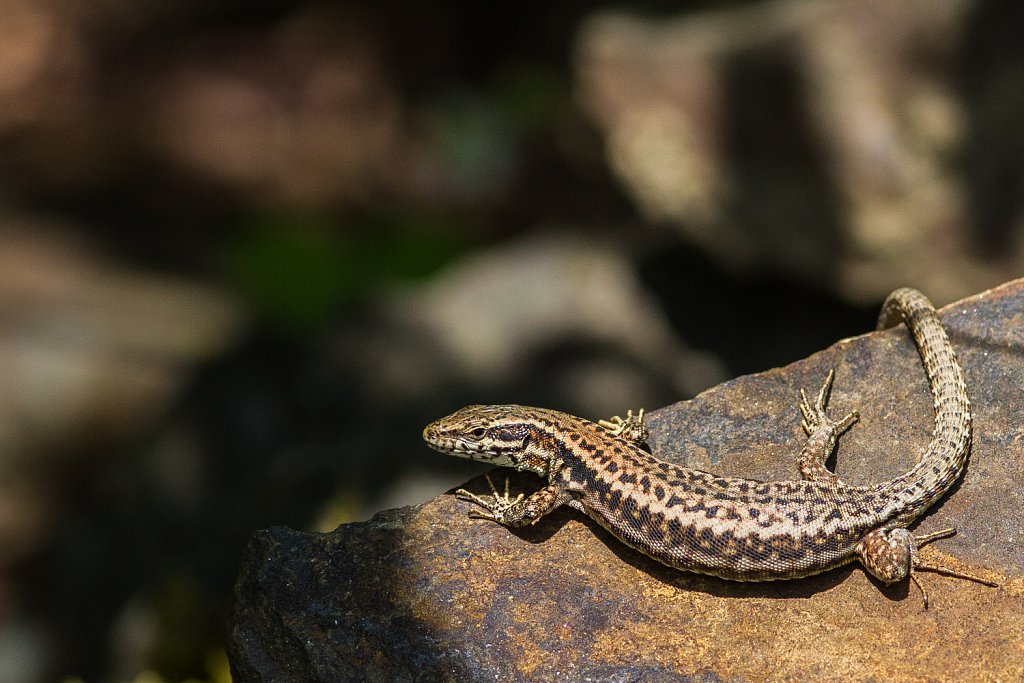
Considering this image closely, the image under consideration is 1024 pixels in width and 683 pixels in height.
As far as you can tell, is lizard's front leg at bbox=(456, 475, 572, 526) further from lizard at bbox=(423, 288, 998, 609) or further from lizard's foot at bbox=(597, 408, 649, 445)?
lizard's foot at bbox=(597, 408, 649, 445)

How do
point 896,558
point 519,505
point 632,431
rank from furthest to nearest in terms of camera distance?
point 632,431, point 519,505, point 896,558

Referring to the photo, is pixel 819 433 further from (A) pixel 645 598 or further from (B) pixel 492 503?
(B) pixel 492 503

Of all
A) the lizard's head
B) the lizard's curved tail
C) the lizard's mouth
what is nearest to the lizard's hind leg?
the lizard's curved tail

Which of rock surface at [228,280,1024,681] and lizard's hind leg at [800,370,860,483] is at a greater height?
lizard's hind leg at [800,370,860,483]

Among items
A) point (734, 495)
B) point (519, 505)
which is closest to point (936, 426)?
point (734, 495)

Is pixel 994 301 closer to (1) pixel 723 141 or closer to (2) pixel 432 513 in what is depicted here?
(2) pixel 432 513
